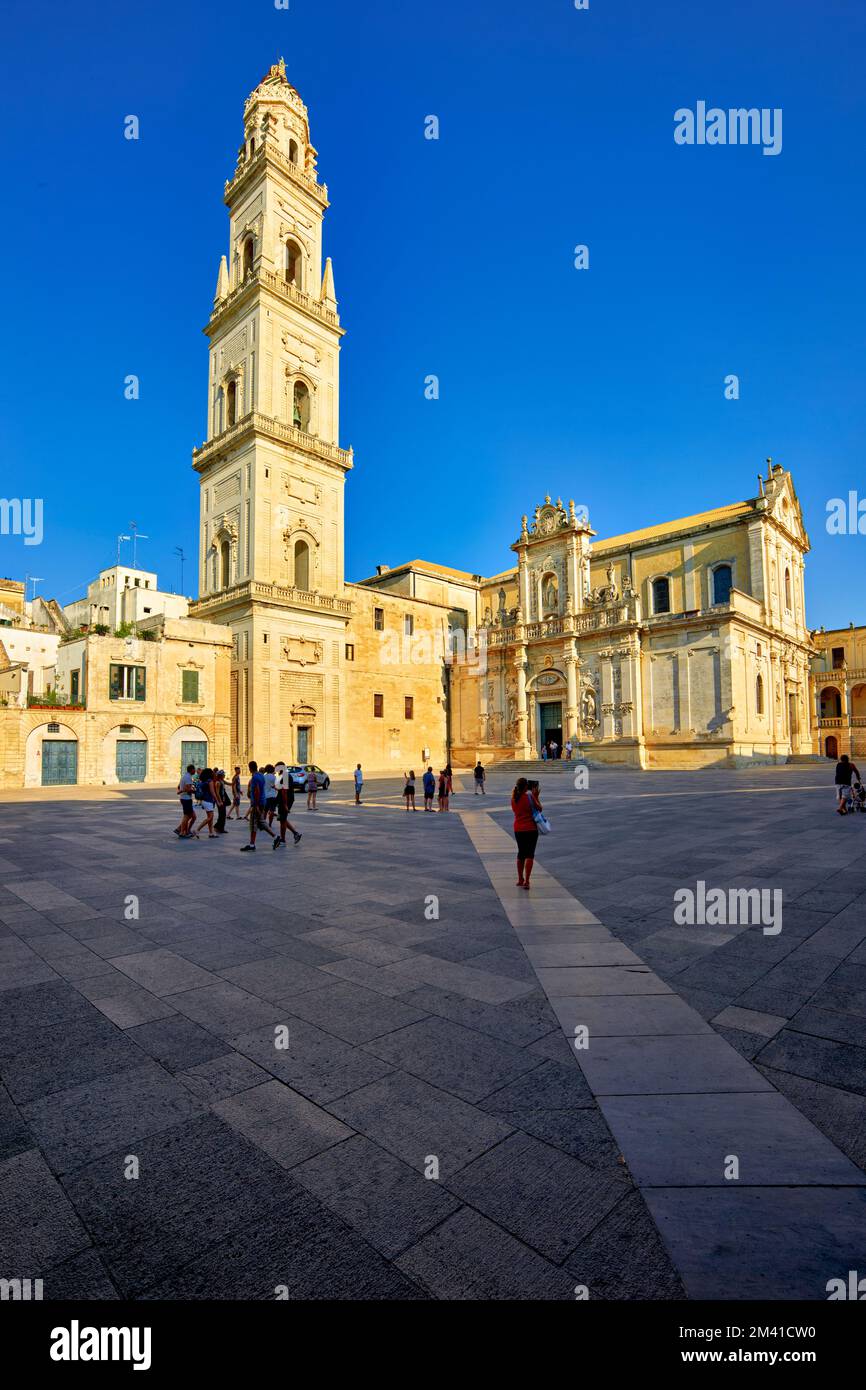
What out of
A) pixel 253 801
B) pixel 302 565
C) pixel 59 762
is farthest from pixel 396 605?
pixel 253 801

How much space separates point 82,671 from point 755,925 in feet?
107

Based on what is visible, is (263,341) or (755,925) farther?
(263,341)

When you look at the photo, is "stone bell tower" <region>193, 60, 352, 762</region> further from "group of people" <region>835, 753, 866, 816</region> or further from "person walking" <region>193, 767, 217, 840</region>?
"group of people" <region>835, 753, 866, 816</region>

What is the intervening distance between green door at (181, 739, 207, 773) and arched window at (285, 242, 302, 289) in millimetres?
28791

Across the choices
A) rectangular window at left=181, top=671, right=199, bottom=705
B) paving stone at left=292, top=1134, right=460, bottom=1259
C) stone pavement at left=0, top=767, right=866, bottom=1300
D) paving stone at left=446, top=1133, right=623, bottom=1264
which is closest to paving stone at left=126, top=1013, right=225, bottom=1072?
stone pavement at left=0, top=767, right=866, bottom=1300

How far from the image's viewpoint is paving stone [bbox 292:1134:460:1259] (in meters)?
2.30

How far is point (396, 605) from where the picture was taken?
46125 millimetres

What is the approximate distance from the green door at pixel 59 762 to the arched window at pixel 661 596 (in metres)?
37.8

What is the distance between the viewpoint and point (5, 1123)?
305 cm

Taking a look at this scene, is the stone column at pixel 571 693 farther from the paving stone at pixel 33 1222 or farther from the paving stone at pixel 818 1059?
the paving stone at pixel 33 1222

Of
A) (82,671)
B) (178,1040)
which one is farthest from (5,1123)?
(82,671)

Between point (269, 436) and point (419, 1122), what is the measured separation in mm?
37356

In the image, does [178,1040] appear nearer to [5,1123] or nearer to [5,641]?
[5,1123]

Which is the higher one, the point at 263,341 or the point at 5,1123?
the point at 263,341
